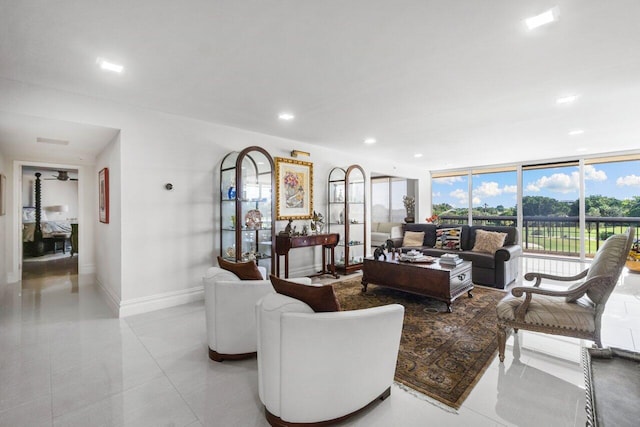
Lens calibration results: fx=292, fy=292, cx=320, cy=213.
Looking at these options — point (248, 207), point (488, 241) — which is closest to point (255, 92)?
point (248, 207)

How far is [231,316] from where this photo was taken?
2289mm

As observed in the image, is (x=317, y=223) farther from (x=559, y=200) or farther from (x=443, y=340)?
(x=559, y=200)

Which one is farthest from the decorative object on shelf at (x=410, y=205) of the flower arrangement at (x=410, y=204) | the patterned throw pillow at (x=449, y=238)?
the patterned throw pillow at (x=449, y=238)

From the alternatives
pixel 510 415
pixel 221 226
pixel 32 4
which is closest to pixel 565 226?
pixel 510 415

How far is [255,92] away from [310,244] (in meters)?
2.55

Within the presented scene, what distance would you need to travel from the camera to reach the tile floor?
1703mm

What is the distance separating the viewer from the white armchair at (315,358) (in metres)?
1.53

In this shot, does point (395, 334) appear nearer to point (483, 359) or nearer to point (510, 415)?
point (510, 415)

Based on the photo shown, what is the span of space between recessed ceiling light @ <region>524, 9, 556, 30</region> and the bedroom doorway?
7.99m

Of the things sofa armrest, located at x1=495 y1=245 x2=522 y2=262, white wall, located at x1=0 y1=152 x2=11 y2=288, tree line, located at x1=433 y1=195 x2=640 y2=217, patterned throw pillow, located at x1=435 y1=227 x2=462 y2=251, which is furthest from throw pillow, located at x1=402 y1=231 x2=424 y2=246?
white wall, located at x1=0 y1=152 x2=11 y2=288

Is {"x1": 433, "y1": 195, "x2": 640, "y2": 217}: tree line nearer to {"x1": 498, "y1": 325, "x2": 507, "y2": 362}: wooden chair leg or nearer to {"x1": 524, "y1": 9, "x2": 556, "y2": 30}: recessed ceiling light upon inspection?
{"x1": 498, "y1": 325, "x2": 507, "y2": 362}: wooden chair leg

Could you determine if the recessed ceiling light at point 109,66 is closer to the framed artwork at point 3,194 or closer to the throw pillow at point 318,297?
the throw pillow at point 318,297

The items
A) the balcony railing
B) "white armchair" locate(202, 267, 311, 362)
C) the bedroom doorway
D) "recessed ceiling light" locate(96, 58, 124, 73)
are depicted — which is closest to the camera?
"white armchair" locate(202, 267, 311, 362)

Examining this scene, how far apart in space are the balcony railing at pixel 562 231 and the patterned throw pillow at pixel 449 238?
338 cm
